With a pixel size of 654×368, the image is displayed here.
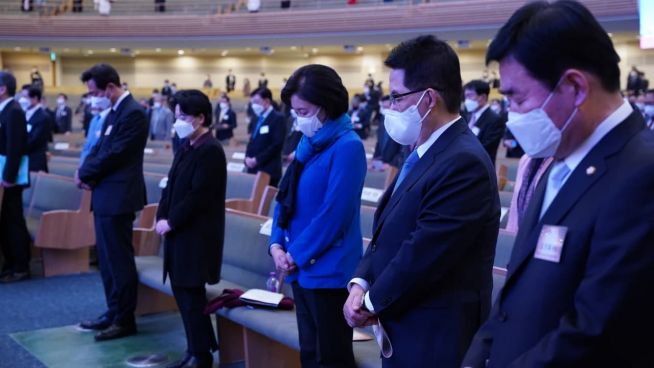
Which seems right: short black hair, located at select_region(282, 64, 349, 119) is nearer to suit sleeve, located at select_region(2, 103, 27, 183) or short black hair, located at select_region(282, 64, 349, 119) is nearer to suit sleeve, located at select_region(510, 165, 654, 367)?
suit sleeve, located at select_region(510, 165, 654, 367)

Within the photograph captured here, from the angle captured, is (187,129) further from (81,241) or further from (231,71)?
(231,71)

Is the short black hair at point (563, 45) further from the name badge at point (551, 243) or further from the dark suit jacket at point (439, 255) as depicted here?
the dark suit jacket at point (439, 255)

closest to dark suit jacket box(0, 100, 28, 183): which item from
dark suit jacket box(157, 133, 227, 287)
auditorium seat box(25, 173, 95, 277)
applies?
auditorium seat box(25, 173, 95, 277)

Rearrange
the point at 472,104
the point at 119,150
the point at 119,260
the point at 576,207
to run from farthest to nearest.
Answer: the point at 472,104 < the point at 119,260 < the point at 119,150 < the point at 576,207

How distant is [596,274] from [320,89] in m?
1.56

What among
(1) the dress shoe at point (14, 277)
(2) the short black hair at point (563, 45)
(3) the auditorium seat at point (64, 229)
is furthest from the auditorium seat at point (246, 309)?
(2) the short black hair at point (563, 45)

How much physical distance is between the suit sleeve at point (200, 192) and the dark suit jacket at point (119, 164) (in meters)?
0.76

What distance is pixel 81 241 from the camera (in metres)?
5.80

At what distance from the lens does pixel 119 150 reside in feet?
13.2

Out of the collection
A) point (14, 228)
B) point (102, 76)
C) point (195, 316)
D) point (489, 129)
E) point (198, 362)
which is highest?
point (102, 76)

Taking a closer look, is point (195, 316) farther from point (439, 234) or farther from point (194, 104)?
point (439, 234)

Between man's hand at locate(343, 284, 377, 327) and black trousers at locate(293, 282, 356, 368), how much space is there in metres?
0.53

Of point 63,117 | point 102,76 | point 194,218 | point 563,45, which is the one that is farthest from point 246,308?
point 63,117

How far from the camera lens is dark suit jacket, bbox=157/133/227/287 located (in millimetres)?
3377
